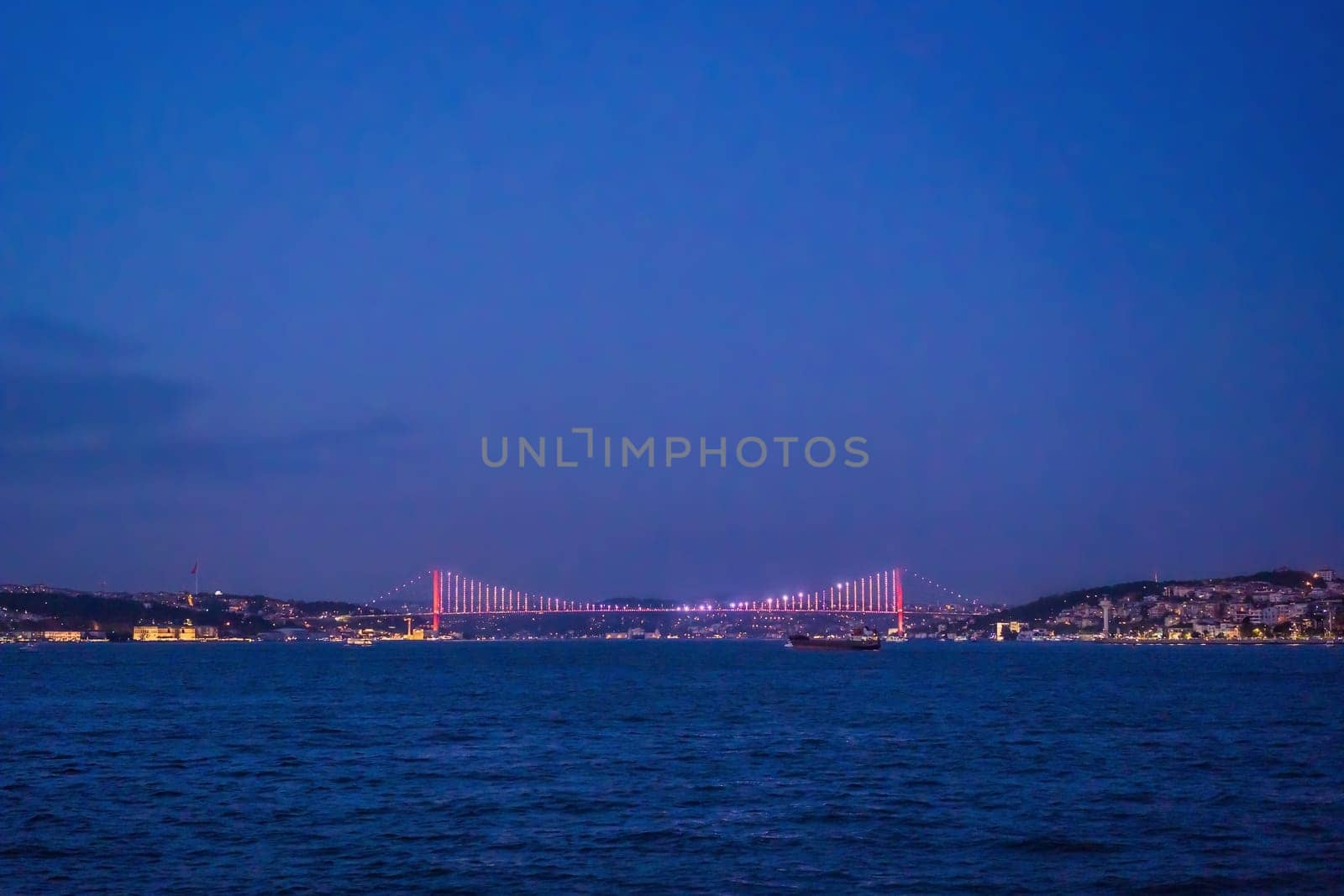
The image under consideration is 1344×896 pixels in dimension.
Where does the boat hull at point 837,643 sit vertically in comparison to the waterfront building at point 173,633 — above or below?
below

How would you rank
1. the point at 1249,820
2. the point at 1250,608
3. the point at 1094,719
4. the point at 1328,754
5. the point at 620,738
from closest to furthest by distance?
the point at 1249,820 < the point at 1328,754 < the point at 620,738 < the point at 1094,719 < the point at 1250,608

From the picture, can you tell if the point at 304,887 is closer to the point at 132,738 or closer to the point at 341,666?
the point at 132,738

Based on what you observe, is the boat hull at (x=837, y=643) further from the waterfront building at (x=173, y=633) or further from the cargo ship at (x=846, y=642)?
the waterfront building at (x=173, y=633)

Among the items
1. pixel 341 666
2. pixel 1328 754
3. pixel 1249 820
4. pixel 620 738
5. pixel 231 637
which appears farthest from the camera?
pixel 231 637

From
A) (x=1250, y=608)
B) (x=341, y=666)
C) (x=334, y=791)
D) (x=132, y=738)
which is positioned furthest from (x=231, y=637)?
(x=334, y=791)

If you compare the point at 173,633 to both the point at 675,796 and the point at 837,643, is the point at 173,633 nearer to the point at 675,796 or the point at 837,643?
the point at 837,643

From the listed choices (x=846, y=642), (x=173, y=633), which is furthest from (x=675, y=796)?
(x=173, y=633)

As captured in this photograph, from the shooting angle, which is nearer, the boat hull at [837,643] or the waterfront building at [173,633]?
the boat hull at [837,643]

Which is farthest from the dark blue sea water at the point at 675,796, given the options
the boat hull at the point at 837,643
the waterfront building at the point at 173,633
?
the waterfront building at the point at 173,633

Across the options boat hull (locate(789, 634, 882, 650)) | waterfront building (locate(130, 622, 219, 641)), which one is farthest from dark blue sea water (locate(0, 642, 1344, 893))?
waterfront building (locate(130, 622, 219, 641))
